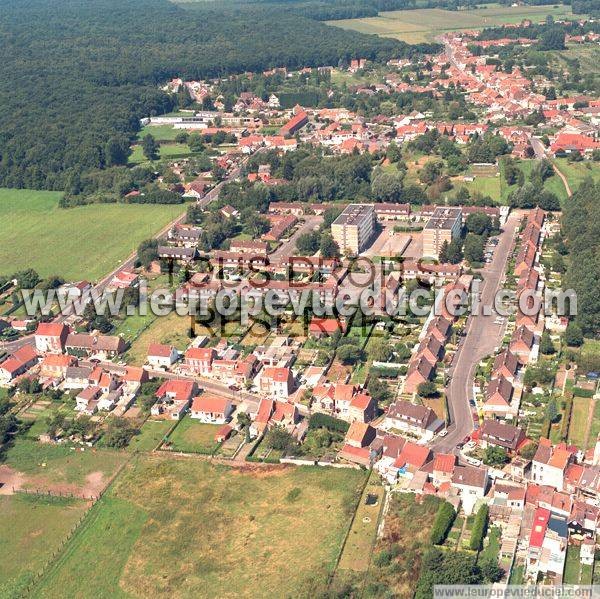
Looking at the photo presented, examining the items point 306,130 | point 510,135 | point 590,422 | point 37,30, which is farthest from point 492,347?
point 37,30

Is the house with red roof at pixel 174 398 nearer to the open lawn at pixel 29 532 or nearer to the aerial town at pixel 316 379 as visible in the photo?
the aerial town at pixel 316 379

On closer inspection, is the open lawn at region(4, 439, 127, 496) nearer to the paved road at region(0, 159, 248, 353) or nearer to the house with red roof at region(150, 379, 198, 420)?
the house with red roof at region(150, 379, 198, 420)

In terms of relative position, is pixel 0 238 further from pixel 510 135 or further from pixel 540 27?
pixel 540 27

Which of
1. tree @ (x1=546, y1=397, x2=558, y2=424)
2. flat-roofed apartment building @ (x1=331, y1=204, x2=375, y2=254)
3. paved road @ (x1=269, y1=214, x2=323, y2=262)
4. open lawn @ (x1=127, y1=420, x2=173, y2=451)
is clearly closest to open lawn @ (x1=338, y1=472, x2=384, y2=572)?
tree @ (x1=546, y1=397, x2=558, y2=424)

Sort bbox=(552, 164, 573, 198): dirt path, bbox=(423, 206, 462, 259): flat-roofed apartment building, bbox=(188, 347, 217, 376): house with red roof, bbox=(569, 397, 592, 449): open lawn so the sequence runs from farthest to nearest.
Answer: bbox=(552, 164, 573, 198): dirt path
bbox=(423, 206, 462, 259): flat-roofed apartment building
bbox=(188, 347, 217, 376): house with red roof
bbox=(569, 397, 592, 449): open lawn

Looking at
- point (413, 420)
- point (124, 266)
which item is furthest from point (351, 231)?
point (413, 420)

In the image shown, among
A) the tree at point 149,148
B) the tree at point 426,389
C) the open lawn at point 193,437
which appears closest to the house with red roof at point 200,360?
the open lawn at point 193,437

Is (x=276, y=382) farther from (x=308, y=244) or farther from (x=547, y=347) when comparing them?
(x=308, y=244)
